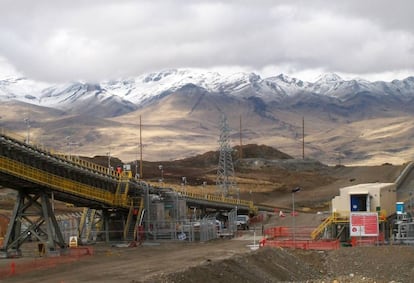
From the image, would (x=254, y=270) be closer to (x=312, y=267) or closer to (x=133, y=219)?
(x=312, y=267)

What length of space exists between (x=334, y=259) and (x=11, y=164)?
22.8m

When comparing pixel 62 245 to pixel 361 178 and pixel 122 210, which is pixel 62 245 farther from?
pixel 361 178

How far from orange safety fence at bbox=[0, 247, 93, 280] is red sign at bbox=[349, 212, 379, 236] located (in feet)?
66.0

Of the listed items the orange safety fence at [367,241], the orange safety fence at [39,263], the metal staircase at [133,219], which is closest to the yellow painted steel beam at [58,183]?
the metal staircase at [133,219]

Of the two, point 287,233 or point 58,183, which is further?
point 287,233

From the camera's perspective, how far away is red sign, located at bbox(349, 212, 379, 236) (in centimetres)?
5053

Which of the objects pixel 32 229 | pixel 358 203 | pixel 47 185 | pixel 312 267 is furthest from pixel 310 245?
pixel 32 229

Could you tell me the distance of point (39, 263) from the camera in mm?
43062

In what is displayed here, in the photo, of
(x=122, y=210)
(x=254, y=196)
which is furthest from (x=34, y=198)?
(x=254, y=196)

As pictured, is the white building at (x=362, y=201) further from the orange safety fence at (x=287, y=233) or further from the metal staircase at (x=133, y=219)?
the metal staircase at (x=133, y=219)

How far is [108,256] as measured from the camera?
161 ft

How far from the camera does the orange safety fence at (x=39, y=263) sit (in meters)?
38.9

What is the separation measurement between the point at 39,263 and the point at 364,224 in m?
24.0

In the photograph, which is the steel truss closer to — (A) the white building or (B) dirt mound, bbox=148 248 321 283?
(B) dirt mound, bbox=148 248 321 283
